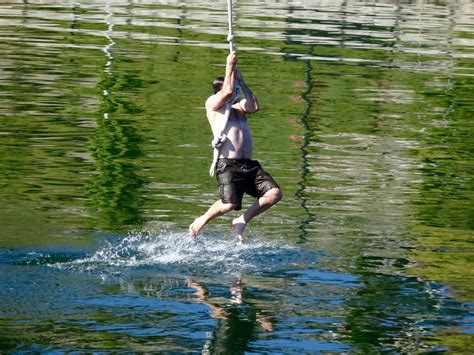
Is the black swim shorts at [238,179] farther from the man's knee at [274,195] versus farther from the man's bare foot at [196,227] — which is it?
the man's bare foot at [196,227]

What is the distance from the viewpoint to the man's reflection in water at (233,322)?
936 centimetres

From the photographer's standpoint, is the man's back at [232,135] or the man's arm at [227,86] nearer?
the man's arm at [227,86]

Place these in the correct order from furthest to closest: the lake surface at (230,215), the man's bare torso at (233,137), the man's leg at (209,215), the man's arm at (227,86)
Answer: the man's bare torso at (233,137) < the man's leg at (209,215) < the man's arm at (227,86) < the lake surface at (230,215)

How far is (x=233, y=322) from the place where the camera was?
997 cm

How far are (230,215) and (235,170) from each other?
94.9 inches

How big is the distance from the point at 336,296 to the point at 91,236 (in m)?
3.10

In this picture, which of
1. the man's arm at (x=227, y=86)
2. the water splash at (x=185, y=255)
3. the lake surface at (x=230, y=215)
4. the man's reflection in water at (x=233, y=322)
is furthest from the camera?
the man's arm at (x=227, y=86)

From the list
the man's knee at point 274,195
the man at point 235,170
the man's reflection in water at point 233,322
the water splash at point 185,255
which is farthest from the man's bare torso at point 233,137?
the man's reflection in water at point 233,322

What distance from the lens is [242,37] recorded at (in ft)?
115

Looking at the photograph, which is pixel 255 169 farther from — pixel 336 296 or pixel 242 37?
pixel 242 37

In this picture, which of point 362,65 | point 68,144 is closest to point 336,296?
point 68,144

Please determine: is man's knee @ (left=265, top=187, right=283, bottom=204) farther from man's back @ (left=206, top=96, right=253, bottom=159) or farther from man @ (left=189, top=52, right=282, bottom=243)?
man's back @ (left=206, top=96, right=253, bottom=159)

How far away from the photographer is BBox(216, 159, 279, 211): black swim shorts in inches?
493

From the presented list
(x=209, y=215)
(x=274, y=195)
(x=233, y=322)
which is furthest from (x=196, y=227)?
(x=233, y=322)
